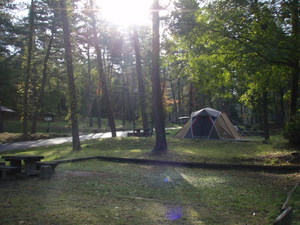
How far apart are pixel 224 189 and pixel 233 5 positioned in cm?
564

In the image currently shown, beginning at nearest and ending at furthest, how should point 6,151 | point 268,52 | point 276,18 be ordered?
point 268,52
point 276,18
point 6,151

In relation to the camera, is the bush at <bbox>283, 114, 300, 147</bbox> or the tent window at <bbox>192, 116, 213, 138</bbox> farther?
the tent window at <bbox>192, 116, 213, 138</bbox>

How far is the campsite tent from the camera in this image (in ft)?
63.5

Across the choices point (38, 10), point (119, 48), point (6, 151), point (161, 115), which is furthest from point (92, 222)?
point (119, 48)

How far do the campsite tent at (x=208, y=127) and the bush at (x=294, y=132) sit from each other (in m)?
7.37

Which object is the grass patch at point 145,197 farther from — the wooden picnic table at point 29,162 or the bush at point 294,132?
the bush at point 294,132

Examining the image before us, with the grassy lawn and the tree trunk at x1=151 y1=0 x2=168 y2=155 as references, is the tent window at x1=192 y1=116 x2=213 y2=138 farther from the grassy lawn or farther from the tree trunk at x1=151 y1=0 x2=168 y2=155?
the grassy lawn

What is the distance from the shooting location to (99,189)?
7.18 metres

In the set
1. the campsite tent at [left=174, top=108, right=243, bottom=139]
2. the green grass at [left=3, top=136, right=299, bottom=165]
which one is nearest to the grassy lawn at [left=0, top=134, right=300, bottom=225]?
A: the green grass at [left=3, top=136, right=299, bottom=165]

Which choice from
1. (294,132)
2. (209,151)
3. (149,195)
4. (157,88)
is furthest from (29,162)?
(294,132)

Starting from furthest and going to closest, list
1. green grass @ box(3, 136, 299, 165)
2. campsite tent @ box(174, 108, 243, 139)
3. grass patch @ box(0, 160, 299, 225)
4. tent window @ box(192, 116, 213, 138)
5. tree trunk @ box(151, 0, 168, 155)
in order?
1. tent window @ box(192, 116, 213, 138)
2. campsite tent @ box(174, 108, 243, 139)
3. tree trunk @ box(151, 0, 168, 155)
4. green grass @ box(3, 136, 299, 165)
5. grass patch @ box(0, 160, 299, 225)

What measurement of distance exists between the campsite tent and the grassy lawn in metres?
7.63

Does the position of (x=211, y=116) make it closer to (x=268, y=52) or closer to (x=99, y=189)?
(x=268, y=52)

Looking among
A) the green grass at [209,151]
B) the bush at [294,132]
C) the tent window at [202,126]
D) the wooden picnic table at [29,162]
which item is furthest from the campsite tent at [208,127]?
the wooden picnic table at [29,162]
